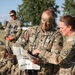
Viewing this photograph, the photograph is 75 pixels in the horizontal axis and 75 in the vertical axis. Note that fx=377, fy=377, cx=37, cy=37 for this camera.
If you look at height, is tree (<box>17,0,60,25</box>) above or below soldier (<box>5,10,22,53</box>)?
below

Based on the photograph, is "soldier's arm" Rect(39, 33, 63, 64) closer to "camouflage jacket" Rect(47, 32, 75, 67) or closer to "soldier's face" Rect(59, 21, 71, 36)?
"camouflage jacket" Rect(47, 32, 75, 67)

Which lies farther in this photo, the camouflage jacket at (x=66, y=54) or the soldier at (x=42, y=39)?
the soldier at (x=42, y=39)

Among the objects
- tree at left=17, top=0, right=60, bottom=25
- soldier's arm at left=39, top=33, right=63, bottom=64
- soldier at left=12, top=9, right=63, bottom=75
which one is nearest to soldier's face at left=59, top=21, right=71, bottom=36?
soldier's arm at left=39, top=33, right=63, bottom=64

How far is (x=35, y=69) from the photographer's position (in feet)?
18.9

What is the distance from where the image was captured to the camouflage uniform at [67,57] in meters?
5.14

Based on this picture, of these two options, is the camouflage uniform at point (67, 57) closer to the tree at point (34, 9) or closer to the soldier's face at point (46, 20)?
the soldier's face at point (46, 20)

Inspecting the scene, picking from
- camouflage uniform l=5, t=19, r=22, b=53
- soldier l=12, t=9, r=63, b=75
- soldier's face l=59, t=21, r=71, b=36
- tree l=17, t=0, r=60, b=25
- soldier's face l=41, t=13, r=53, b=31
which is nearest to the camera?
soldier's face l=59, t=21, r=71, b=36

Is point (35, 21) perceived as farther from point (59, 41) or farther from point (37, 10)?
point (59, 41)

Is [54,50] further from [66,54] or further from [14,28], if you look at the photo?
[14,28]

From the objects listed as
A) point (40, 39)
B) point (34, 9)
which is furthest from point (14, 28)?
point (34, 9)

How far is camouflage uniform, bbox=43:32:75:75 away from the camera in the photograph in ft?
16.9

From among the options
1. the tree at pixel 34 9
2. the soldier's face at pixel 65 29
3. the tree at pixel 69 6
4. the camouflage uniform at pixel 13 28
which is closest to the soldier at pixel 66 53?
the soldier's face at pixel 65 29

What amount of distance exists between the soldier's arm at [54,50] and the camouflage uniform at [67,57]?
2cm

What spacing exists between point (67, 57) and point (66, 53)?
0.11 metres
